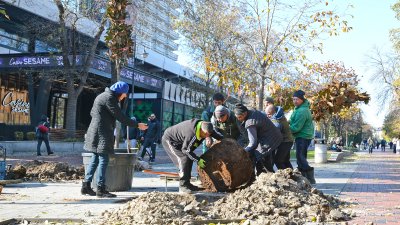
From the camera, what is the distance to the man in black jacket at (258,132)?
8.48 metres

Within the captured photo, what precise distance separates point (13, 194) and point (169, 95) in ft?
136

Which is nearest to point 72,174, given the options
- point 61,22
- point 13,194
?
point 13,194

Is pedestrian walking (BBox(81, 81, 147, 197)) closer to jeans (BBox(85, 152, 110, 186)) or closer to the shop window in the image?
jeans (BBox(85, 152, 110, 186))

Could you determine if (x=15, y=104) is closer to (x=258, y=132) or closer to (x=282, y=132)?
(x=282, y=132)

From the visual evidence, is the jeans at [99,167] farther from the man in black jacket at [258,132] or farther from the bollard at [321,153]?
the bollard at [321,153]

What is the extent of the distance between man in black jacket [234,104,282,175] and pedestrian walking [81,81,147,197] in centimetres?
164

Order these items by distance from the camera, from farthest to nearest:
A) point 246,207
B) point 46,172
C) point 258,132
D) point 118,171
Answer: point 46,172, point 118,171, point 258,132, point 246,207

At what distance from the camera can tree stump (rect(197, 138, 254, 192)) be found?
806 cm

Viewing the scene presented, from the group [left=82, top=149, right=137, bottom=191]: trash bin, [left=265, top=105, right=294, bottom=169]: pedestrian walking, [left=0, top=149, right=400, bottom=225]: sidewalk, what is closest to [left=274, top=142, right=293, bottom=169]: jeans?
[left=265, top=105, right=294, bottom=169]: pedestrian walking

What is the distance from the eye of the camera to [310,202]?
679 centimetres

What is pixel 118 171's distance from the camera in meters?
9.14

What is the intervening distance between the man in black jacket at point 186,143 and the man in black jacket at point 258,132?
539 millimetres

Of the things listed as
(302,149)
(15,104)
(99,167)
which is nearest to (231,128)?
(302,149)

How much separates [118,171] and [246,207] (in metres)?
3.40
